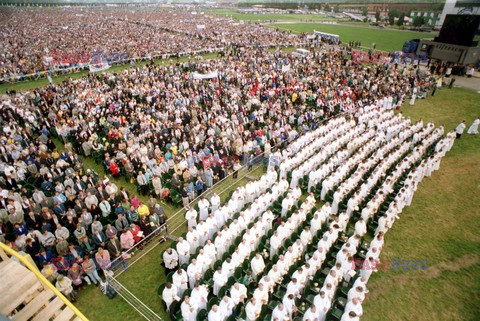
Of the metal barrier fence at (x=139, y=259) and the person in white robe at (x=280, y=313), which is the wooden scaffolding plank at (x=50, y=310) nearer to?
the metal barrier fence at (x=139, y=259)

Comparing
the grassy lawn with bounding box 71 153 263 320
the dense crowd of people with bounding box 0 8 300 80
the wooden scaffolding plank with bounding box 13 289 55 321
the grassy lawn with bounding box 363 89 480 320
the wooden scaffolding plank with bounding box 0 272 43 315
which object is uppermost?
the wooden scaffolding plank with bounding box 0 272 43 315

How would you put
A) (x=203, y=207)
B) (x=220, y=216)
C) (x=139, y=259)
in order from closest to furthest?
(x=139, y=259)
(x=220, y=216)
(x=203, y=207)

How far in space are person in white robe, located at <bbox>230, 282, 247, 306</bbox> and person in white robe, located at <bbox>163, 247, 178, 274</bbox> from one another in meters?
2.23

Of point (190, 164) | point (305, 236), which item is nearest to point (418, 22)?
point (190, 164)

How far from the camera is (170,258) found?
8.84m

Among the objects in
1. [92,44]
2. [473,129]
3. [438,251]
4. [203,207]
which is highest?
[92,44]

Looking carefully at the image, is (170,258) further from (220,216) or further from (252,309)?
(252,309)

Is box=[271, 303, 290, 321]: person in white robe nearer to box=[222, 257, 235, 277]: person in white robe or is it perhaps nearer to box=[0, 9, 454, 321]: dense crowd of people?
box=[0, 9, 454, 321]: dense crowd of people

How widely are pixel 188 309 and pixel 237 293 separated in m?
1.42

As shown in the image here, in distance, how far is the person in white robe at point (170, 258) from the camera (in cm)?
879

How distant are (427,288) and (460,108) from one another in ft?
69.4

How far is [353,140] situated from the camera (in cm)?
1656

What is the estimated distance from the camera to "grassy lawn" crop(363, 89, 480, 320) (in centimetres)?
842

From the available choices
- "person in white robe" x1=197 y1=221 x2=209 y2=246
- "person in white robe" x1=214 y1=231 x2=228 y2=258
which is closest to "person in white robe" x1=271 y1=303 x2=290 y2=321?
"person in white robe" x1=214 y1=231 x2=228 y2=258
